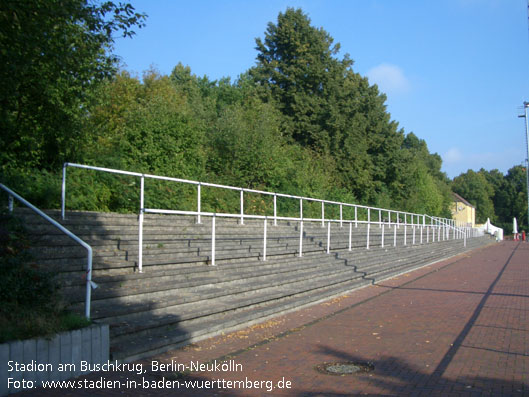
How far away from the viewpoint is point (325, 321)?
31.0 feet

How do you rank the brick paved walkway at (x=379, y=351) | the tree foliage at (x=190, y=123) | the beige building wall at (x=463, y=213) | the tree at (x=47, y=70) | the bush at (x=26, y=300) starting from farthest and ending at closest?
the beige building wall at (x=463, y=213) → the tree foliage at (x=190, y=123) → the tree at (x=47, y=70) → the brick paved walkway at (x=379, y=351) → the bush at (x=26, y=300)

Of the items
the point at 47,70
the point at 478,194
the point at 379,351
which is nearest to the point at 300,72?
the point at 47,70

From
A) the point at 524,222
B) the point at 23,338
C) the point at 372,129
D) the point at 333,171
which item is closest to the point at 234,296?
the point at 23,338

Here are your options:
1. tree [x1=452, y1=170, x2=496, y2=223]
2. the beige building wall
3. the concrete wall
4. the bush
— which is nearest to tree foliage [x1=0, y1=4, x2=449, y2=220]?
the bush

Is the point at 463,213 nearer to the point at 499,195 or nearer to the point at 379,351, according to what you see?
the point at 499,195

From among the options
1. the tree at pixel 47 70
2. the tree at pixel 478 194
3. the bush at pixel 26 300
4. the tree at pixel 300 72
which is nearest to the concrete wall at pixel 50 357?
the bush at pixel 26 300

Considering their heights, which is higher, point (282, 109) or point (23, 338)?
point (282, 109)

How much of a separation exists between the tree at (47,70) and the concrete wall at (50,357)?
4.55 m

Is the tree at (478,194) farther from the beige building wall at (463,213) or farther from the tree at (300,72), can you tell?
the tree at (300,72)

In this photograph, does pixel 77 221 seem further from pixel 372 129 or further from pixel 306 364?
pixel 372 129

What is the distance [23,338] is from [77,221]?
3720 millimetres

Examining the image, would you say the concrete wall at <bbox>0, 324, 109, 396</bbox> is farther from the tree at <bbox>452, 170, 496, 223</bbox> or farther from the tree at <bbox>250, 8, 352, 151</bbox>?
the tree at <bbox>452, 170, 496, 223</bbox>

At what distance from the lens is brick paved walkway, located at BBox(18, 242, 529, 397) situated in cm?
554

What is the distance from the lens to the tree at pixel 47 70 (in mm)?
7821
